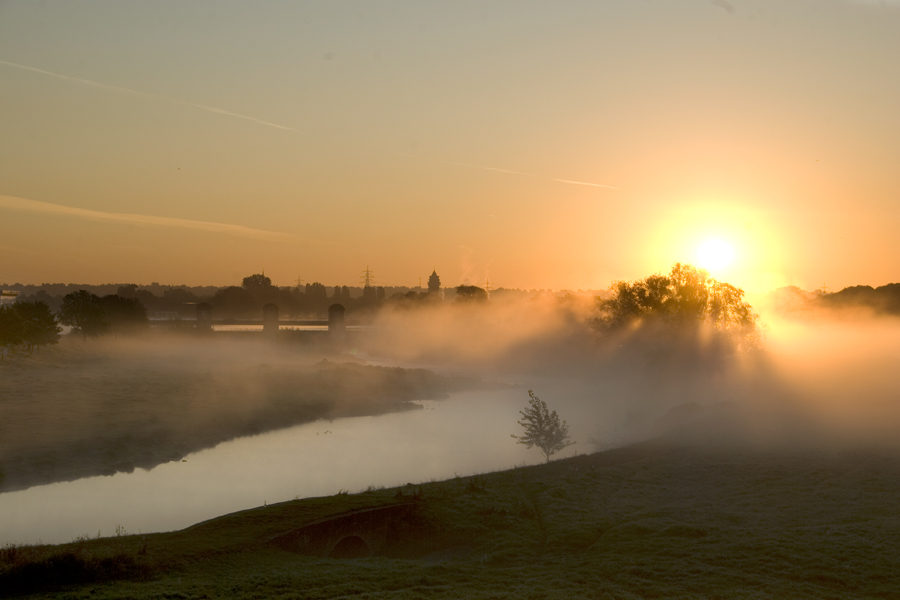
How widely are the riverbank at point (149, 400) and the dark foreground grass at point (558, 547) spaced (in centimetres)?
3189

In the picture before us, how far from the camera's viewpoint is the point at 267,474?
182ft

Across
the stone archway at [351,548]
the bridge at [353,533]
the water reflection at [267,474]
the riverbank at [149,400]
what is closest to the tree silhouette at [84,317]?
the riverbank at [149,400]

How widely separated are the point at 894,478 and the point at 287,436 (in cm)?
5811

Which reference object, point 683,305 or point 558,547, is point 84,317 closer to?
point 683,305

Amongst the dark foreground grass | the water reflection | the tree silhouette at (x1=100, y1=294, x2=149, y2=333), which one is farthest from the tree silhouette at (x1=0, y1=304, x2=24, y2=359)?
the dark foreground grass

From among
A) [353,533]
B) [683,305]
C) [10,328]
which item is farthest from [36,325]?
[683,305]

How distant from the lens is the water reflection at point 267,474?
41.4 m

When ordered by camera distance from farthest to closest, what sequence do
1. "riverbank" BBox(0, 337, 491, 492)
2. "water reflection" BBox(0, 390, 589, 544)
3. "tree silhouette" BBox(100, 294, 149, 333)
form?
"tree silhouette" BBox(100, 294, 149, 333)
"riverbank" BBox(0, 337, 491, 492)
"water reflection" BBox(0, 390, 589, 544)

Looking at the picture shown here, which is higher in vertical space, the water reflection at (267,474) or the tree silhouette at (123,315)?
the tree silhouette at (123,315)

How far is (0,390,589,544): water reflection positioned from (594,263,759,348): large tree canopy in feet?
78.5

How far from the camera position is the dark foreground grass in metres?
20.4

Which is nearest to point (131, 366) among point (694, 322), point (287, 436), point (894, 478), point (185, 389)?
point (185, 389)

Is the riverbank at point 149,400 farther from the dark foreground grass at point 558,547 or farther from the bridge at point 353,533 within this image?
the dark foreground grass at point 558,547

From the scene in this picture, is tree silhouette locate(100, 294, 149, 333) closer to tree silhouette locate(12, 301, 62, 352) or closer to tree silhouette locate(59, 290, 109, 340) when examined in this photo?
tree silhouette locate(59, 290, 109, 340)
